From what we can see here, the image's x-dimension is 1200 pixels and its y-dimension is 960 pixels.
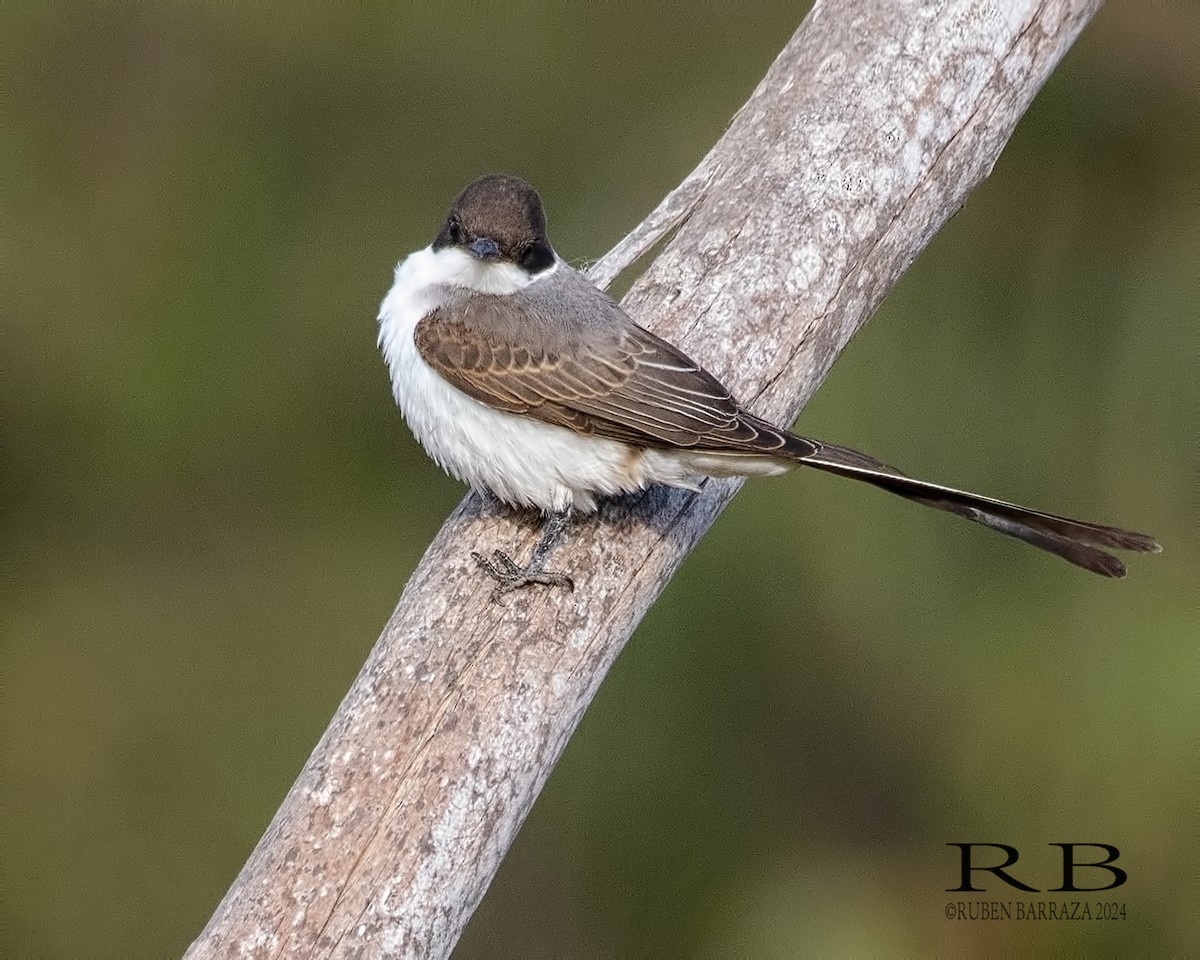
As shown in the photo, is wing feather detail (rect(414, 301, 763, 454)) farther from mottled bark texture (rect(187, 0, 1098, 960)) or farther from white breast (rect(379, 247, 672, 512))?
mottled bark texture (rect(187, 0, 1098, 960))

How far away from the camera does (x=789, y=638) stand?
5234mm

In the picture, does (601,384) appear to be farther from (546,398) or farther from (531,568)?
(531,568)

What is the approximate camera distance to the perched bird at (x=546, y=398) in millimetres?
3424

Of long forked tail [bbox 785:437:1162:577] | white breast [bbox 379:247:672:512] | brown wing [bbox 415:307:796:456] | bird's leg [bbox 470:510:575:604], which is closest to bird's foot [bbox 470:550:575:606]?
bird's leg [bbox 470:510:575:604]

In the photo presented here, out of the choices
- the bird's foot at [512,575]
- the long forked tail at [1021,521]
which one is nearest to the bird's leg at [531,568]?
the bird's foot at [512,575]

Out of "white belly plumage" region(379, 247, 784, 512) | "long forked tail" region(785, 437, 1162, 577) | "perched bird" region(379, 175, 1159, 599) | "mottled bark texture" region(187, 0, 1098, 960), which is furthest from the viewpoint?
"white belly plumage" region(379, 247, 784, 512)

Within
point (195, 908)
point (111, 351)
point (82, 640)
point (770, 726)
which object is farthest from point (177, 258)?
point (770, 726)

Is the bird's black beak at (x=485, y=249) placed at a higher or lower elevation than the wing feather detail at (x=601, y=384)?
higher

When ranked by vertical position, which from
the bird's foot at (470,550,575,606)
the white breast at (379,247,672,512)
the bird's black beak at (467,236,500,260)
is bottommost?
the bird's foot at (470,550,575,606)

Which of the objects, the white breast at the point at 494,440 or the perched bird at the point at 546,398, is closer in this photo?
the perched bird at the point at 546,398

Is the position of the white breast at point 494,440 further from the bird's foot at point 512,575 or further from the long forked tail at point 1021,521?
the long forked tail at point 1021,521

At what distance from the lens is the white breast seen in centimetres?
354

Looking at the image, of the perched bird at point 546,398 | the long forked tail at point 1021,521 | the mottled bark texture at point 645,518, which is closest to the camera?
the mottled bark texture at point 645,518

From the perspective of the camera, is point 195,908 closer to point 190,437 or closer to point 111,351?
point 190,437
